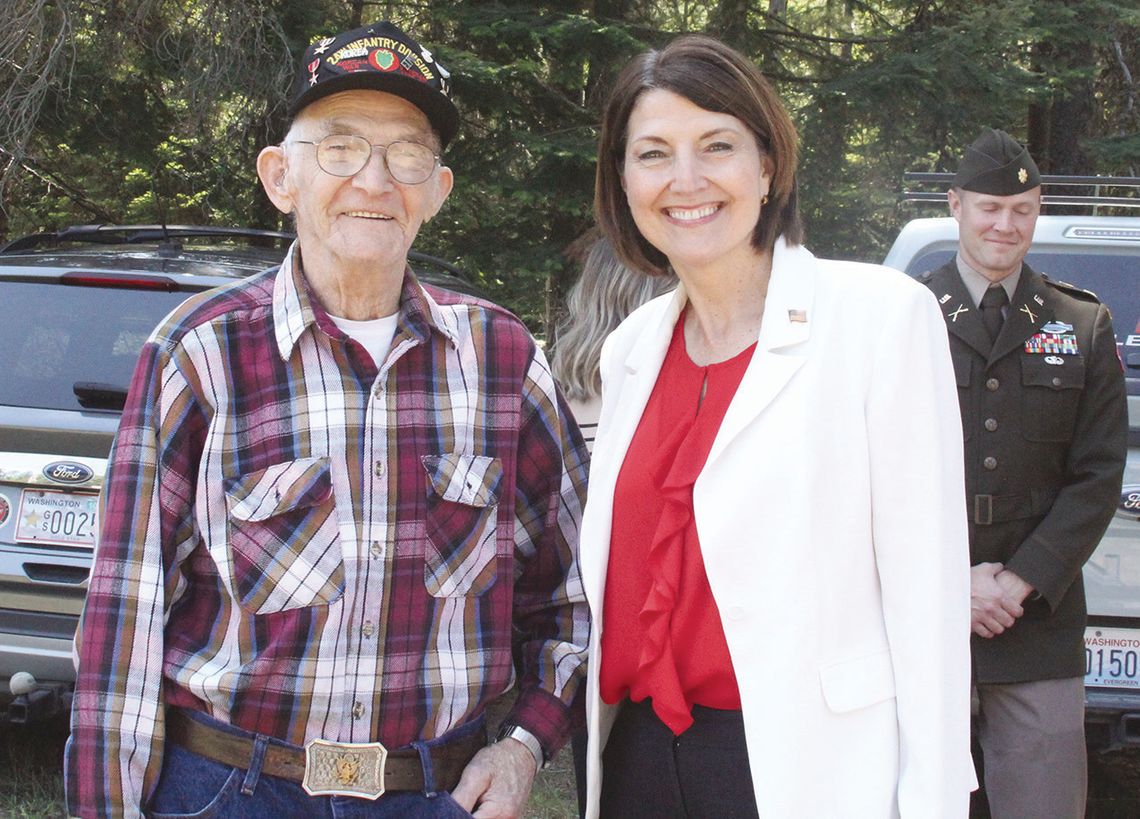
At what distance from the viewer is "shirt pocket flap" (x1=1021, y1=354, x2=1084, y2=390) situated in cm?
344

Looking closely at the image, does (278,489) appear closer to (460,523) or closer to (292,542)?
(292,542)

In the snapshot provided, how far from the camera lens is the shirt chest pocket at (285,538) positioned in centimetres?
208

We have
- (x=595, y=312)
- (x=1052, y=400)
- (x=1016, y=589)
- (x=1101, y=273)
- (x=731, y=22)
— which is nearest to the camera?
(x=1016, y=589)

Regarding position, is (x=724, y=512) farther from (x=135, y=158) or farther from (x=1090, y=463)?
(x=135, y=158)

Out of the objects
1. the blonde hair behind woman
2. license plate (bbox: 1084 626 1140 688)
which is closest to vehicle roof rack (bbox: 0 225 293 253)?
the blonde hair behind woman

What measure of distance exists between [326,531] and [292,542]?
0.21ft

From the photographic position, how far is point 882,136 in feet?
30.1

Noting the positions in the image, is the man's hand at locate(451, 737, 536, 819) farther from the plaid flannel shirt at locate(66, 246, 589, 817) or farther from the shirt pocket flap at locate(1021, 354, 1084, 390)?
the shirt pocket flap at locate(1021, 354, 1084, 390)

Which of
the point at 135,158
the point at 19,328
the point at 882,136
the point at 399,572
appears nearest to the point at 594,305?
the point at 399,572

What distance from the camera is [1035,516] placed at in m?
3.44

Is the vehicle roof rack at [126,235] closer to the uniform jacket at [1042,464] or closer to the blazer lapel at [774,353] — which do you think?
the uniform jacket at [1042,464]

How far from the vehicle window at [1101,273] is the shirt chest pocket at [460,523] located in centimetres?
281

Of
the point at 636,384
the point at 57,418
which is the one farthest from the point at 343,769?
the point at 57,418

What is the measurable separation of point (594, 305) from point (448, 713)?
71.7 inches
